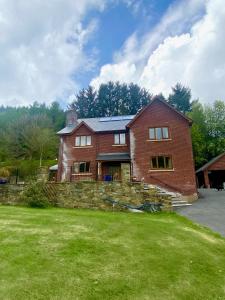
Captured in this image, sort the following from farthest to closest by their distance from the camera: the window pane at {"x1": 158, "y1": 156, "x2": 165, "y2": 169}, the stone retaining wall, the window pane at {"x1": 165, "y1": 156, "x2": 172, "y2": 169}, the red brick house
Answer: the window pane at {"x1": 158, "y1": 156, "x2": 165, "y2": 169} < the window pane at {"x1": 165, "y1": 156, "x2": 172, "y2": 169} < the red brick house < the stone retaining wall

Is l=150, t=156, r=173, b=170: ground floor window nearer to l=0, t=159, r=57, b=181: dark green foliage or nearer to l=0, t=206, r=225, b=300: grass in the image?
l=0, t=206, r=225, b=300: grass

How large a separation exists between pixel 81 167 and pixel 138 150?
24.7 ft

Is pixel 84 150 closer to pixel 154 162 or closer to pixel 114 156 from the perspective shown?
pixel 114 156

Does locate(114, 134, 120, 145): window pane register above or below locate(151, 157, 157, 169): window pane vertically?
above

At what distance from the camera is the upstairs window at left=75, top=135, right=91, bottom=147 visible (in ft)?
84.5

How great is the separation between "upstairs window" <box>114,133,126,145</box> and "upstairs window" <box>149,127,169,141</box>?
12.9 ft

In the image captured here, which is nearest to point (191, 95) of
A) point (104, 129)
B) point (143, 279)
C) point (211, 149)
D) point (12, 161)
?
point (211, 149)

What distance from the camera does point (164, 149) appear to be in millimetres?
21922

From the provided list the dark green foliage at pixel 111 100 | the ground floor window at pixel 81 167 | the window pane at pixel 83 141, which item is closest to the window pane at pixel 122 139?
the window pane at pixel 83 141

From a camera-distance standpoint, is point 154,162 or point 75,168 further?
point 75,168

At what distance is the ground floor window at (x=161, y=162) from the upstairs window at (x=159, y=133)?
211 centimetres

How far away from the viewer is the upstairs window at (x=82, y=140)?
25.8 meters

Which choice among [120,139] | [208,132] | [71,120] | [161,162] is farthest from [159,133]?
[208,132]

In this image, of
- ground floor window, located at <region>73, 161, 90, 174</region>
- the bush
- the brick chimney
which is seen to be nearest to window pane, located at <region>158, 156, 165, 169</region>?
ground floor window, located at <region>73, 161, 90, 174</region>
